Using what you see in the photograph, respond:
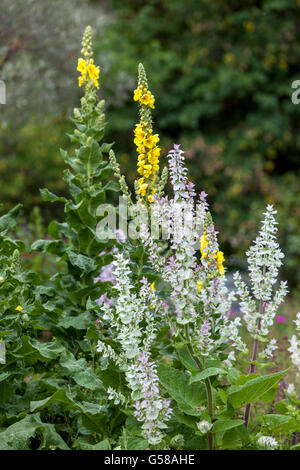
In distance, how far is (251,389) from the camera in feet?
6.61

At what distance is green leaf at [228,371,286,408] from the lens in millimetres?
1989

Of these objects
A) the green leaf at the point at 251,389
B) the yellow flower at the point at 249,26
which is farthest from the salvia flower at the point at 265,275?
the yellow flower at the point at 249,26

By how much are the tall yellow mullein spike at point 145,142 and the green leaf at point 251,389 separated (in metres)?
0.76

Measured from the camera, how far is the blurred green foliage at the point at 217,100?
23.9 ft

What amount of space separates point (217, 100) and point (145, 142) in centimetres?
565

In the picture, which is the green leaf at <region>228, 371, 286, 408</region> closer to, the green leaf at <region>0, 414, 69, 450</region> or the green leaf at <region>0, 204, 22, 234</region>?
the green leaf at <region>0, 414, 69, 450</region>

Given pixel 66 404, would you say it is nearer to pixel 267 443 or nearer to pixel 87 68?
pixel 267 443

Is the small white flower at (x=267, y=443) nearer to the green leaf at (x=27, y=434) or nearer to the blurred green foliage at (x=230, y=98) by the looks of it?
the green leaf at (x=27, y=434)

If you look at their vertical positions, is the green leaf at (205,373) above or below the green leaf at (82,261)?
below

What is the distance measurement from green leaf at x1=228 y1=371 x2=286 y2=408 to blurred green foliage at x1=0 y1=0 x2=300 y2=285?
16.5 ft

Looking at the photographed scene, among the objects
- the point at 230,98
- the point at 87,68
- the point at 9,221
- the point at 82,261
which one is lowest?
the point at 82,261

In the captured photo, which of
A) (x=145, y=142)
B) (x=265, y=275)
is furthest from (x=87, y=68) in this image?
(x=265, y=275)

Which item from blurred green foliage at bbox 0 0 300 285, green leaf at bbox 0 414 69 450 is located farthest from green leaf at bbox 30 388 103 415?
blurred green foliage at bbox 0 0 300 285

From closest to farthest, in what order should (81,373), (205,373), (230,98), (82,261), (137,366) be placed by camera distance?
(205,373), (137,366), (81,373), (82,261), (230,98)
